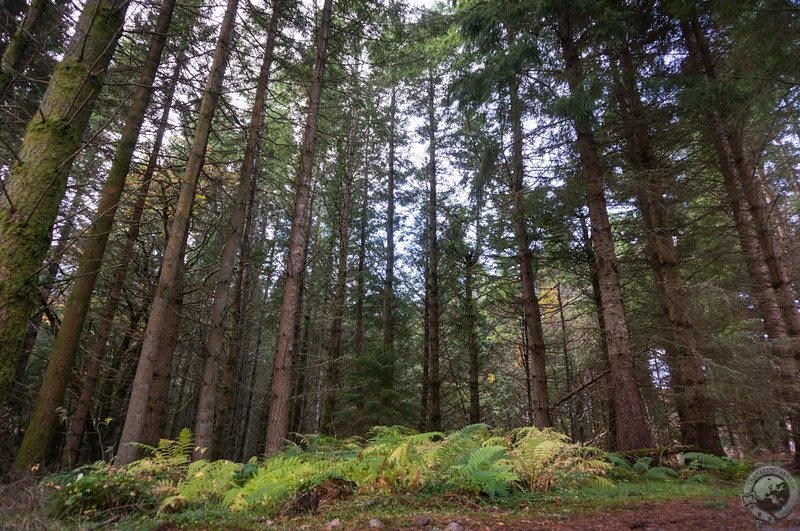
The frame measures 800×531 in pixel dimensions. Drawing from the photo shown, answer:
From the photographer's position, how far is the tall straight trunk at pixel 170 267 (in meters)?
5.14

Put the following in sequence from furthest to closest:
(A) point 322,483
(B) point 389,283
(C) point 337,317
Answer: (B) point 389,283 → (C) point 337,317 → (A) point 322,483

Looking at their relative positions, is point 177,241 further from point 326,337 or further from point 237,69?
point 326,337

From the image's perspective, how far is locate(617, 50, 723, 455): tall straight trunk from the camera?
7297 mm

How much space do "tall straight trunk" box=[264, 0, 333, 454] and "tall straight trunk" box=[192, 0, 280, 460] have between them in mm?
1071

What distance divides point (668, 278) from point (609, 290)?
2.15 metres

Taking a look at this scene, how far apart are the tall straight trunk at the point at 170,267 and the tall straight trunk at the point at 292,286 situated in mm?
1883

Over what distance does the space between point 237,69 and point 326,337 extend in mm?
13222

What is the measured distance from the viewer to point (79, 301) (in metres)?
5.97

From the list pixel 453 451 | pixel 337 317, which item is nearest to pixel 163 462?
pixel 453 451

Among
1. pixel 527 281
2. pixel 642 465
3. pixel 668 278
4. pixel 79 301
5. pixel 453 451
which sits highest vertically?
pixel 527 281

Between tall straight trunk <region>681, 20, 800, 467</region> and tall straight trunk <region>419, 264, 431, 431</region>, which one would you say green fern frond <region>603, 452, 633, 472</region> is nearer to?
tall straight trunk <region>681, 20, 800, 467</region>

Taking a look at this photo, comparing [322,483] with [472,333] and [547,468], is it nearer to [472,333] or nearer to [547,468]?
[547,468]

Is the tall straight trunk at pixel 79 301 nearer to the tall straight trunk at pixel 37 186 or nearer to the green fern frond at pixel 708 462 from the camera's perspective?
the tall straight trunk at pixel 37 186

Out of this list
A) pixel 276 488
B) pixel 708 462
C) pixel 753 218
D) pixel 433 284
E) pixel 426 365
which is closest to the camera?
pixel 276 488
